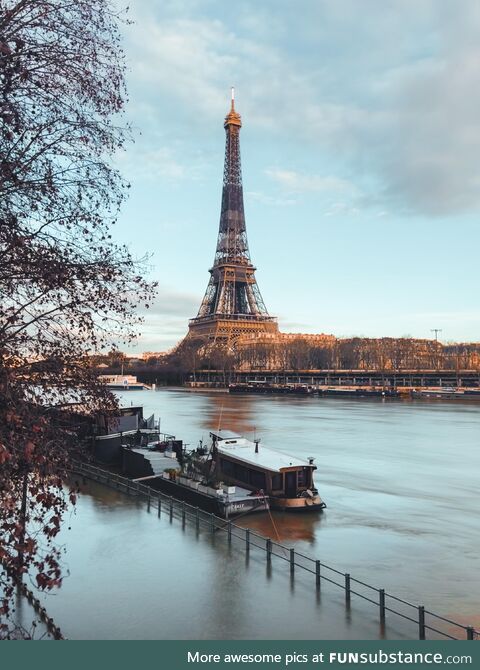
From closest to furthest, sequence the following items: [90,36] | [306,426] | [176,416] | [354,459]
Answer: [90,36] < [354,459] < [306,426] < [176,416]

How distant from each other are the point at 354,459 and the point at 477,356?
164m

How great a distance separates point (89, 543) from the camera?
861 inches

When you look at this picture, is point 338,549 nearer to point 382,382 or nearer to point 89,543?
point 89,543

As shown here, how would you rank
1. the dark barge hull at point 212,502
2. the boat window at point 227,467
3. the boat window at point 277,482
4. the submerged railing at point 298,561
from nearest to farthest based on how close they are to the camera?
the submerged railing at point 298,561 < the dark barge hull at point 212,502 < the boat window at point 277,482 < the boat window at point 227,467

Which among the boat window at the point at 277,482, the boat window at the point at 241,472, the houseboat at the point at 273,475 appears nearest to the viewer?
the houseboat at the point at 273,475

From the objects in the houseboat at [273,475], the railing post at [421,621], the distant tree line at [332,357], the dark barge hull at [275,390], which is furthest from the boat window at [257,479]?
the distant tree line at [332,357]

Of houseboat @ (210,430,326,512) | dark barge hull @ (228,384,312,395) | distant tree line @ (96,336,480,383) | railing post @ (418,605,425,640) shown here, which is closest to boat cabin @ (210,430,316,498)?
houseboat @ (210,430,326,512)

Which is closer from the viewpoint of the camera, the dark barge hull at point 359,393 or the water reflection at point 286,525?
the water reflection at point 286,525

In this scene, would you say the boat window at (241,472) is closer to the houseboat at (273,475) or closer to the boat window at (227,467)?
the houseboat at (273,475)

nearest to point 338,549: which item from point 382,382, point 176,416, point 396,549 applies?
point 396,549

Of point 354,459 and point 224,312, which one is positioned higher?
point 224,312

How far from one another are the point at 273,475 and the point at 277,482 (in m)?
0.38

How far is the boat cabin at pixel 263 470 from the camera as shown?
27859 mm

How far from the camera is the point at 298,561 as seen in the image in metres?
20.4
